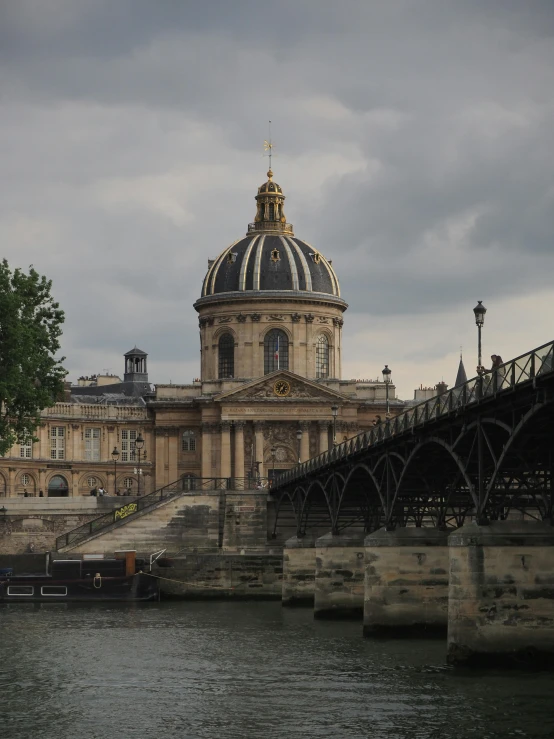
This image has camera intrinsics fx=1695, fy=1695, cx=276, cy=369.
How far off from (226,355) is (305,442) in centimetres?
1375

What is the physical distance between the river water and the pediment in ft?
215

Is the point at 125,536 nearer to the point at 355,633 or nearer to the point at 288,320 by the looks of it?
the point at 355,633

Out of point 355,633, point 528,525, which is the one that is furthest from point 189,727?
point 355,633

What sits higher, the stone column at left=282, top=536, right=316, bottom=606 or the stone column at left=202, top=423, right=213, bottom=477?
the stone column at left=202, top=423, right=213, bottom=477

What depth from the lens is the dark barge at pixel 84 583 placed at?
281 ft

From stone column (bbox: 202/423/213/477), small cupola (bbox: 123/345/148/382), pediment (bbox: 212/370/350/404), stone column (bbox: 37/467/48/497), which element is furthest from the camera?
small cupola (bbox: 123/345/148/382)

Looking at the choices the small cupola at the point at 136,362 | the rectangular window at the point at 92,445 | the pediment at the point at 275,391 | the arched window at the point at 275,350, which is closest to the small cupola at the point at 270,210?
the arched window at the point at 275,350

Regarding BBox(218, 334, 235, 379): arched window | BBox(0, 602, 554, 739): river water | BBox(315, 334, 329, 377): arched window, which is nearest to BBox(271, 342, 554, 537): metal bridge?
BBox(0, 602, 554, 739): river water

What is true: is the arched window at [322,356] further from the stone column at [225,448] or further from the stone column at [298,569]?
the stone column at [298,569]

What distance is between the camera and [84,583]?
8688cm

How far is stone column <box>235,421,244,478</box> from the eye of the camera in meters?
134

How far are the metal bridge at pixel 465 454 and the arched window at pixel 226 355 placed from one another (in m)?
62.5

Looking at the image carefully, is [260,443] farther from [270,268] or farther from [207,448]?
[270,268]

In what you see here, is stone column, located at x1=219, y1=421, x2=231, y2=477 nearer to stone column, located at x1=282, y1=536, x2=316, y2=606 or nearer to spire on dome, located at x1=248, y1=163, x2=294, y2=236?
spire on dome, located at x1=248, y1=163, x2=294, y2=236
